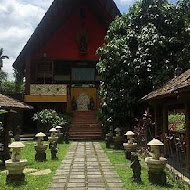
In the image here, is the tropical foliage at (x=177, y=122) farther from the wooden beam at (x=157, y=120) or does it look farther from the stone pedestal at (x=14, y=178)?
the stone pedestal at (x=14, y=178)

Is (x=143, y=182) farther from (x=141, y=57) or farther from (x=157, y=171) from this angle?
(x=141, y=57)

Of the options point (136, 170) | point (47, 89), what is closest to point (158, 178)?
point (136, 170)

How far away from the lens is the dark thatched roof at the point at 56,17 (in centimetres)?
2148

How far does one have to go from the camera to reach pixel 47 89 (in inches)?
838

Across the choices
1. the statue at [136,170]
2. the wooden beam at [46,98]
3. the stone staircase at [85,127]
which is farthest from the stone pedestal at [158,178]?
the wooden beam at [46,98]

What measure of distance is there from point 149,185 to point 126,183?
1.59 feet

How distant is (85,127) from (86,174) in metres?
11.7

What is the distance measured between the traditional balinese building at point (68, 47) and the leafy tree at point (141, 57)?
18.1 feet

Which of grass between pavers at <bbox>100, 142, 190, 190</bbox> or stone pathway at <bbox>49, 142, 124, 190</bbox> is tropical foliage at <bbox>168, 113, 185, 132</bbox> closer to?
stone pathway at <bbox>49, 142, 124, 190</bbox>

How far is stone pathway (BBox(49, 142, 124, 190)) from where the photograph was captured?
693cm

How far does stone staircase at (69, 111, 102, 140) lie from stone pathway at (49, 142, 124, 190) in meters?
7.07

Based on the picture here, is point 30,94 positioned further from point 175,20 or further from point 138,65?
point 175,20

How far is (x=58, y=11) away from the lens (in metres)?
22.0

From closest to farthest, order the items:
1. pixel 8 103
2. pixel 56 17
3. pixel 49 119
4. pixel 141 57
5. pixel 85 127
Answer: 1. pixel 8 103
2. pixel 141 57
3. pixel 49 119
4. pixel 85 127
5. pixel 56 17
